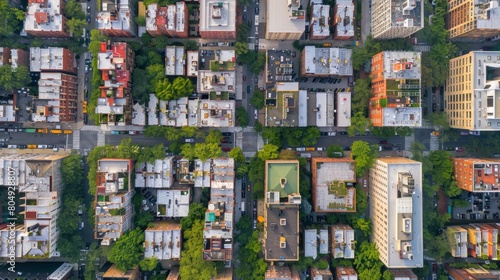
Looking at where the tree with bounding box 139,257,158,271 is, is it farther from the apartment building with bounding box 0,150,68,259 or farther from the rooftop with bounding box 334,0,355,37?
the rooftop with bounding box 334,0,355,37

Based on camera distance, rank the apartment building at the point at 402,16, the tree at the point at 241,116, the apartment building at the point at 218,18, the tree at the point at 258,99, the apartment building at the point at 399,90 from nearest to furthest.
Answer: the apartment building at the point at 402,16
the apartment building at the point at 399,90
the apartment building at the point at 218,18
the tree at the point at 258,99
the tree at the point at 241,116

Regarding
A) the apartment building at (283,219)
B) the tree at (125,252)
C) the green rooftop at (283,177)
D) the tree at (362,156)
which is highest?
the tree at (362,156)

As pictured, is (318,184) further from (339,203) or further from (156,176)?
(156,176)

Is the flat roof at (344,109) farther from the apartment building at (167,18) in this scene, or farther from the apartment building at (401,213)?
the apartment building at (167,18)

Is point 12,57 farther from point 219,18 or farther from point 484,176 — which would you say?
point 484,176

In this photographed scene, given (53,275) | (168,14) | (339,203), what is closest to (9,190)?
(53,275)

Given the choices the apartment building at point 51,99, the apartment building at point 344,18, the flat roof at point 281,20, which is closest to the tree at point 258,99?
the flat roof at point 281,20
